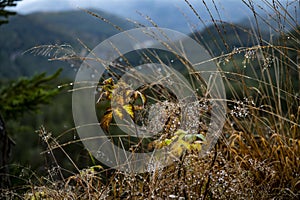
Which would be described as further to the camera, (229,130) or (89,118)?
(89,118)

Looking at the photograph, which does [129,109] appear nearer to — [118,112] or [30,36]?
[118,112]

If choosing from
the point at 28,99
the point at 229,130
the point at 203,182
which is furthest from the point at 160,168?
the point at 28,99

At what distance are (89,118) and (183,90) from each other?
0.55m

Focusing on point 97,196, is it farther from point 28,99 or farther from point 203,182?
point 28,99

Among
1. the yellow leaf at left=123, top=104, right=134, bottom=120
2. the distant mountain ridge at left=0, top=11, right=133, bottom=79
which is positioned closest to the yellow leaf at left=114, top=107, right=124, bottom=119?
the yellow leaf at left=123, top=104, right=134, bottom=120

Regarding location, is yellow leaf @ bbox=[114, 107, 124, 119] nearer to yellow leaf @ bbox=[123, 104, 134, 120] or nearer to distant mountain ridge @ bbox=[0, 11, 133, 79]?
yellow leaf @ bbox=[123, 104, 134, 120]

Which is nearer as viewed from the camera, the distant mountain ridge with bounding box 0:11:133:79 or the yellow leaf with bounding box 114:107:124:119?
the yellow leaf with bounding box 114:107:124:119

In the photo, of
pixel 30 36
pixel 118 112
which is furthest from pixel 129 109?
pixel 30 36

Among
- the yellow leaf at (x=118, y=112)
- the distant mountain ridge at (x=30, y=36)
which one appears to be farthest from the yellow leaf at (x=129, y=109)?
the distant mountain ridge at (x=30, y=36)

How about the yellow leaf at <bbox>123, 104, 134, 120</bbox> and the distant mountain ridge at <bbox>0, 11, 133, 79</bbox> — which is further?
the distant mountain ridge at <bbox>0, 11, 133, 79</bbox>

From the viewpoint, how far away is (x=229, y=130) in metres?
2.10

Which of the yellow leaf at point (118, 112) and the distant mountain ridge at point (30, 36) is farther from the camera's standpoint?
the distant mountain ridge at point (30, 36)

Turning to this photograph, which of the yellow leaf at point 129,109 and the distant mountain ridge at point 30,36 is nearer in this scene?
the yellow leaf at point 129,109

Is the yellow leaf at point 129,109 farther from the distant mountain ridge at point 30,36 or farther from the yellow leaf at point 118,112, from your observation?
the distant mountain ridge at point 30,36
